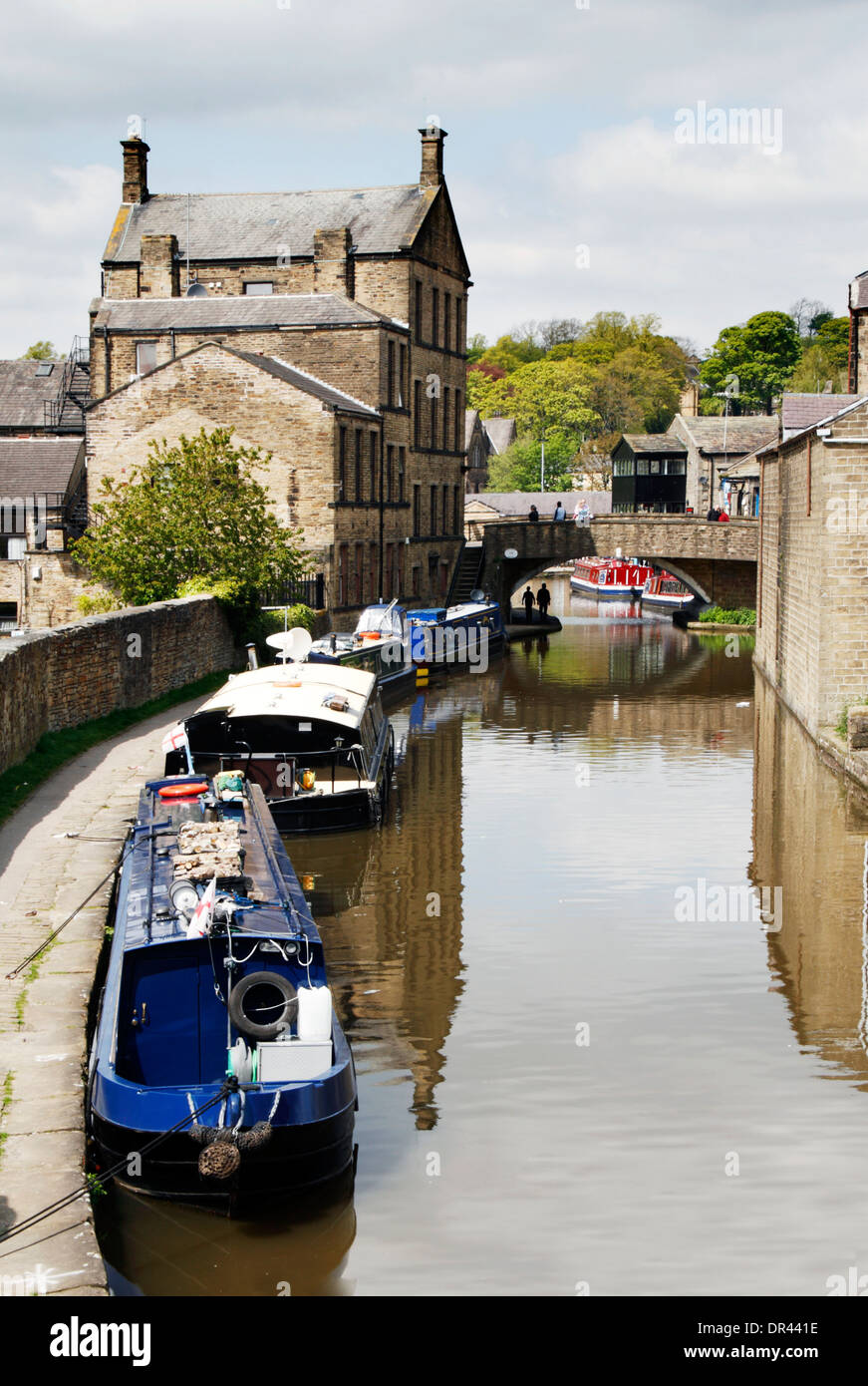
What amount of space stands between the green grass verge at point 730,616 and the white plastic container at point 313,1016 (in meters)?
46.7

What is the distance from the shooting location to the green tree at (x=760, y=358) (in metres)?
113

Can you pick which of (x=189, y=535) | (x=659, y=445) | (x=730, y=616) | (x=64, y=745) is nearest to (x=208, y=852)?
(x=64, y=745)

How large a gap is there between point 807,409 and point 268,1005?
981 inches

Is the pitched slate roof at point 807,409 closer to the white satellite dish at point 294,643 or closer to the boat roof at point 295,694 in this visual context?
the white satellite dish at point 294,643

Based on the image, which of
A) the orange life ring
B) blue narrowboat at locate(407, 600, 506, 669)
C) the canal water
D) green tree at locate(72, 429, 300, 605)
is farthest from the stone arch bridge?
the orange life ring

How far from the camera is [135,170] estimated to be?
52.4m

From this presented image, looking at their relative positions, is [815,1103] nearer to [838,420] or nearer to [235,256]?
[838,420]

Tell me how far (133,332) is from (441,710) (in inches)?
751

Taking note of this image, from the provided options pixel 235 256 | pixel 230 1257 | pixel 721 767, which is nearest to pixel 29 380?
pixel 235 256

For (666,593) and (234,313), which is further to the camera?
(666,593)

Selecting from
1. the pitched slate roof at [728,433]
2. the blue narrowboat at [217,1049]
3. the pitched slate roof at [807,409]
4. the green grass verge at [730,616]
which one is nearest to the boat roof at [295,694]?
the blue narrowboat at [217,1049]

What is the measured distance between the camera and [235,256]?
165ft

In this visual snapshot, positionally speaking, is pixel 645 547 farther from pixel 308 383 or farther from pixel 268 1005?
pixel 268 1005

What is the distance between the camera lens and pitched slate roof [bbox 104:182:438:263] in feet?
162
